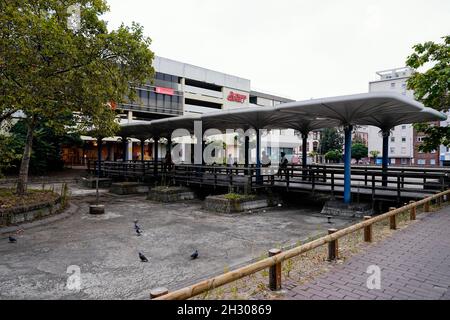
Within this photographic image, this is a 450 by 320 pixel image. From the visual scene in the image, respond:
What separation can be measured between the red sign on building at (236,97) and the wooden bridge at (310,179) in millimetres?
36713

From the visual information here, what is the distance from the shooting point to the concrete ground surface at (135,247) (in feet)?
18.4

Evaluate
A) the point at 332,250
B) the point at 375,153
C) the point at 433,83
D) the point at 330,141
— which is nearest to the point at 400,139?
the point at 375,153

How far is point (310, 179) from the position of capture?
17.9m

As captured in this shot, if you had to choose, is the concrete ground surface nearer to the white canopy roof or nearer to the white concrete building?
the white canopy roof

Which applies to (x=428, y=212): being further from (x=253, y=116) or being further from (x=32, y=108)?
(x=32, y=108)

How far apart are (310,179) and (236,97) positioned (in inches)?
1758

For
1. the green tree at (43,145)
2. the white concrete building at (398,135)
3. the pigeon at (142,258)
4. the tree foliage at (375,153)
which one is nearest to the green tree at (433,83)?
the pigeon at (142,258)

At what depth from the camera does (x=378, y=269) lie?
5.43m

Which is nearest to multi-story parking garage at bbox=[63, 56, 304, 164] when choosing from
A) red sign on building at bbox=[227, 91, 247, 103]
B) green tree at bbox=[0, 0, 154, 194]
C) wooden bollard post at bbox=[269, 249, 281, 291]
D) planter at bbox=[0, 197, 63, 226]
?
red sign on building at bbox=[227, 91, 247, 103]

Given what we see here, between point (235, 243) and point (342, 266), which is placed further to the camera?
point (235, 243)

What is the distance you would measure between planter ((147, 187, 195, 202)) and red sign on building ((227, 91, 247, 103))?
4397cm

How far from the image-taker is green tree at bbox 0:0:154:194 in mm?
9852

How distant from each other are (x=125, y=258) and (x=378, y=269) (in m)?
5.29
